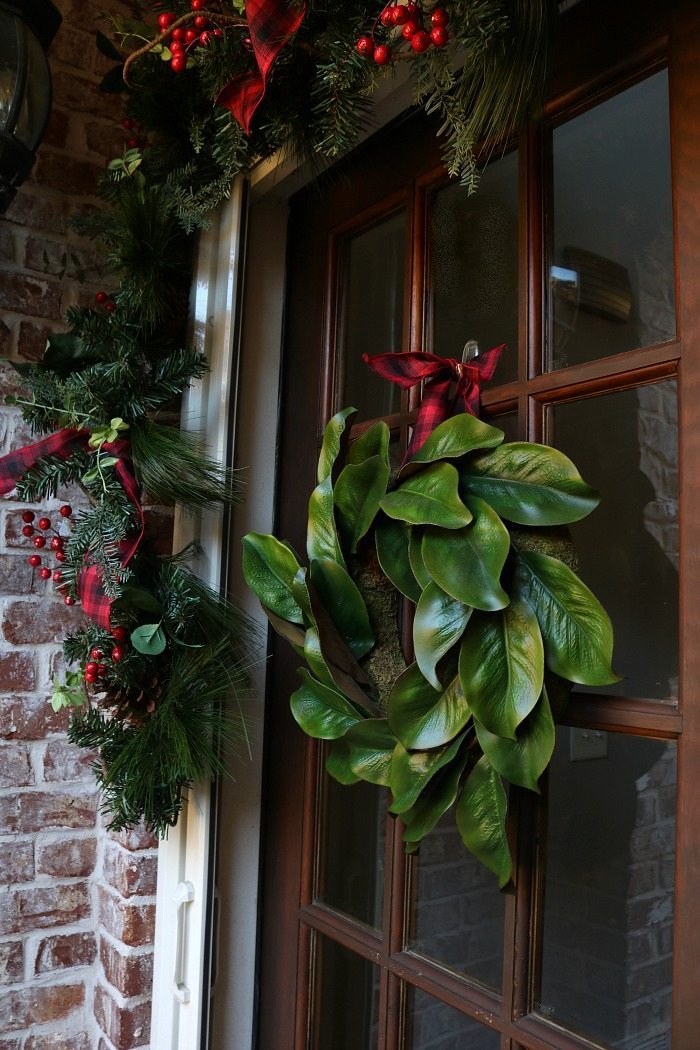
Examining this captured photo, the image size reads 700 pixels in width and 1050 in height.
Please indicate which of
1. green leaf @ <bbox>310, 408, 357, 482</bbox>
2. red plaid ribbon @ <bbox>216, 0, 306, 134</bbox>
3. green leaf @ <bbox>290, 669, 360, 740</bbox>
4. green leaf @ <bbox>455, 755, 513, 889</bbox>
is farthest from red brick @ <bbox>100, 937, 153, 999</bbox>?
red plaid ribbon @ <bbox>216, 0, 306, 134</bbox>

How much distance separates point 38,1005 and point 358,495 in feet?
3.37

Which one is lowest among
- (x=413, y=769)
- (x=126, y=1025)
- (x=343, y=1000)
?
(x=126, y=1025)

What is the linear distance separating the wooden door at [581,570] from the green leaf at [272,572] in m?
0.25

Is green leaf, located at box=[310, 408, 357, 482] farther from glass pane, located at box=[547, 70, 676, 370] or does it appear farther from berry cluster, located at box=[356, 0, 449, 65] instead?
berry cluster, located at box=[356, 0, 449, 65]

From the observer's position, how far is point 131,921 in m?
1.29

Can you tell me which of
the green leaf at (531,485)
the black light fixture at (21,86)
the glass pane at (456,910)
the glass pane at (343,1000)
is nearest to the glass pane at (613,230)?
the green leaf at (531,485)

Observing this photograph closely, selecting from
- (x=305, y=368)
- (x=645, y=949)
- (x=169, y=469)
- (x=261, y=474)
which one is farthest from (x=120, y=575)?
(x=645, y=949)

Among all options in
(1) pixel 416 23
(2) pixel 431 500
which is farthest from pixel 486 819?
(1) pixel 416 23

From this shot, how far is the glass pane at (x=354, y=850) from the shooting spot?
112 cm

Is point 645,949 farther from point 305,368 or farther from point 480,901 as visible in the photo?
point 305,368

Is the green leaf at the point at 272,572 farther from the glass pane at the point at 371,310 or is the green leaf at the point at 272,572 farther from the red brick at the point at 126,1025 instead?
the red brick at the point at 126,1025

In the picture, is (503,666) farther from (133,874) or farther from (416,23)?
(133,874)

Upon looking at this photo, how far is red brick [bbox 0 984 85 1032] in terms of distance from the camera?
129 cm

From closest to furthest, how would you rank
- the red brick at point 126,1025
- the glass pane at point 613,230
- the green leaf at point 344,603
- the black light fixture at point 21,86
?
the glass pane at point 613,230 < the green leaf at point 344,603 < the black light fixture at point 21,86 < the red brick at point 126,1025
